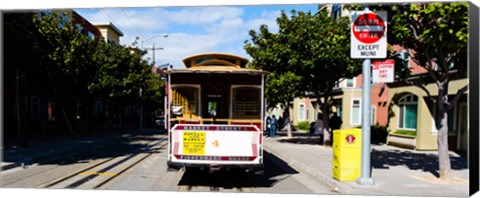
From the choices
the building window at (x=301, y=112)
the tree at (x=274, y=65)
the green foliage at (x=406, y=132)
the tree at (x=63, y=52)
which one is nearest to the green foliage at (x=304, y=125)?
the building window at (x=301, y=112)

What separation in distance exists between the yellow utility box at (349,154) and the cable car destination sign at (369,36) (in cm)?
181

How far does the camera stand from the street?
29.6ft

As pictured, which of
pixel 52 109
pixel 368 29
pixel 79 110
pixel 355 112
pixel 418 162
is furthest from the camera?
pixel 79 110

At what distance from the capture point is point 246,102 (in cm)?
1027

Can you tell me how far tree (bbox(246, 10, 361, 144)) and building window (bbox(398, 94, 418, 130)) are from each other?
3.44m

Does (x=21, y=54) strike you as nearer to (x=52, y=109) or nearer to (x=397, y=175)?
(x=397, y=175)

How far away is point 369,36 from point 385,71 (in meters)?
0.81

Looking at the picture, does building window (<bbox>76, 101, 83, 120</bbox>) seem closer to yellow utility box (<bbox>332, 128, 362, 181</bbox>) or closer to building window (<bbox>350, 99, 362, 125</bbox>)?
building window (<bbox>350, 99, 362, 125</bbox>)

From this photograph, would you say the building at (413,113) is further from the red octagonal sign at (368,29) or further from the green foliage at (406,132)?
the red octagonal sign at (368,29)

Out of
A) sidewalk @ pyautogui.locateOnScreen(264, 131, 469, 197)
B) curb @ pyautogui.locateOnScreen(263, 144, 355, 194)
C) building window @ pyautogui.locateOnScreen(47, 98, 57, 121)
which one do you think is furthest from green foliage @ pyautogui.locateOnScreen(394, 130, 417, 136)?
building window @ pyautogui.locateOnScreen(47, 98, 57, 121)

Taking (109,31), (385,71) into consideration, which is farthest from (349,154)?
(109,31)

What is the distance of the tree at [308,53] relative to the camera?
1673 cm

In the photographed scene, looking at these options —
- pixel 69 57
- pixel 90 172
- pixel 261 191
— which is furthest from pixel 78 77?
pixel 261 191

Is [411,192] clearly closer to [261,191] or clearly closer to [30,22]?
[261,191]
